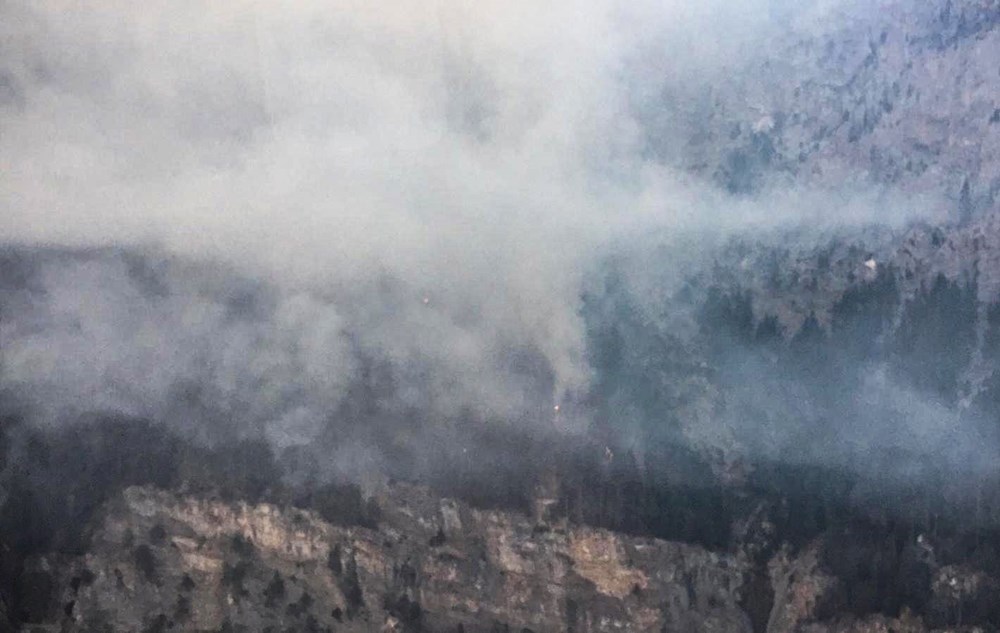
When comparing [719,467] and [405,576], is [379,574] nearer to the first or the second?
[405,576]

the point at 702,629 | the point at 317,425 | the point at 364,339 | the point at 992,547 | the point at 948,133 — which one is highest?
the point at 948,133

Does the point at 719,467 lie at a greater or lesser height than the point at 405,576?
greater

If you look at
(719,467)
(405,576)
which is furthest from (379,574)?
(719,467)

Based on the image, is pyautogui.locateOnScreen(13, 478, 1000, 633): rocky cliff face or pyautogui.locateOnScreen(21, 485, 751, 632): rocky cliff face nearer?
pyautogui.locateOnScreen(13, 478, 1000, 633): rocky cliff face

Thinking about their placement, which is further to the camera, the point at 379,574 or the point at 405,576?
the point at 379,574

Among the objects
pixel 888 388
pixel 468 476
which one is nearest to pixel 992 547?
pixel 888 388

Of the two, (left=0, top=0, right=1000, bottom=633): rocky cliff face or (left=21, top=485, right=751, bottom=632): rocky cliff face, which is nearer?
(left=0, top=0, right=1000, bottom=633): rocky cliff face

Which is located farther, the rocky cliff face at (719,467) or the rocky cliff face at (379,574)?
the rocky cliff face at (379,574)

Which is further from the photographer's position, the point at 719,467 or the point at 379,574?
the point at 379,574

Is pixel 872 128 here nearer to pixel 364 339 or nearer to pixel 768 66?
pixel 768 66

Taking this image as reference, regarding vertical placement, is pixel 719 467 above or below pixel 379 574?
above

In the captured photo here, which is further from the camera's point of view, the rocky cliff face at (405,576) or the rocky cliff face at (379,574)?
the rocky cliff face at (379,574)
